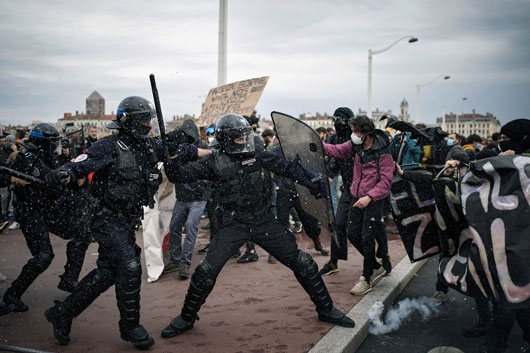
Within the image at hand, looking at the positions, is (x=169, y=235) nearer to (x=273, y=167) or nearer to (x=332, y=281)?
(x=332, y=281)

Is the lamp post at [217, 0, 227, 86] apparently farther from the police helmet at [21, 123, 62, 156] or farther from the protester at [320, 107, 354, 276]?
the police helmet at [21, 123, 62, 156]

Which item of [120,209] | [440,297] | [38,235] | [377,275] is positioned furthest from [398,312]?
[38,235]

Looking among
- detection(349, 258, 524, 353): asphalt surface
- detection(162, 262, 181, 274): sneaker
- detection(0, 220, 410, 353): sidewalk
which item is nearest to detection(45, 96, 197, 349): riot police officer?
detection(0, 220, 410, 353): sidewalk

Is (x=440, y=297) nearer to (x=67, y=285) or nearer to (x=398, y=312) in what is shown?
(x=398, y=312)

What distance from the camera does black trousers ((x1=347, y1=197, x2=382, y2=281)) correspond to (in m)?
5.40

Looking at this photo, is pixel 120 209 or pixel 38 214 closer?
pixel 120 209

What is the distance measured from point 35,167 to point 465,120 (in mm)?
174551

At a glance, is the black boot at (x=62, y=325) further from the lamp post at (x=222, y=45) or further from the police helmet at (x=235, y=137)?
the lamp post at (x=222, y=45)

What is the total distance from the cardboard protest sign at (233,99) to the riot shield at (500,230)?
4.32 m

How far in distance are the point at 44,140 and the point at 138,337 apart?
2.42 metres

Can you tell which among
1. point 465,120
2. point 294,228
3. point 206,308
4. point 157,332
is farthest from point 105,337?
point 465,120

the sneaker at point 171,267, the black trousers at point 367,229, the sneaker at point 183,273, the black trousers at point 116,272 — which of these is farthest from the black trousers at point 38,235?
the black trousers at point 367,229

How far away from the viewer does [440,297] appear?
536 centimetres

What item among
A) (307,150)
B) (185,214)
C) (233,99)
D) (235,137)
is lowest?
(185,214)
